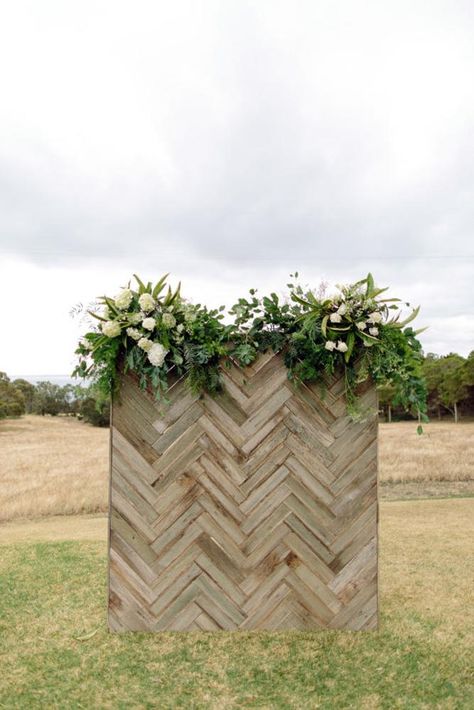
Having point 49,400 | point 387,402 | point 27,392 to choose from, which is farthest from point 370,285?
point 49,400

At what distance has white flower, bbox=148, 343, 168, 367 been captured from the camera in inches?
152

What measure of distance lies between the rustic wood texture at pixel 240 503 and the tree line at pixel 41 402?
29.5 meters

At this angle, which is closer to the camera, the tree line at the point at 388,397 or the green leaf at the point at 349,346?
the green leaf at the point at 349,346

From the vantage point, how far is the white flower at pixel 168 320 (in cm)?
393

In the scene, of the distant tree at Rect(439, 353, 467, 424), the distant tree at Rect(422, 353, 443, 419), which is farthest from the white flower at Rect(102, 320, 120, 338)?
the distant tree at Rect(422, 353, 443, 419)

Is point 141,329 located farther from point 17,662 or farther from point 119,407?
point 17,662

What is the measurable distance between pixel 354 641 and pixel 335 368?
81.1 inches

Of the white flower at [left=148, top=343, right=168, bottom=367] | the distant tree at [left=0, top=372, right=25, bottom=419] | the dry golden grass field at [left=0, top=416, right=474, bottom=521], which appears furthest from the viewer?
the distant tree at [left=0, top=372, right=25, bottom=419]

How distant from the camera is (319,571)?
162 inches

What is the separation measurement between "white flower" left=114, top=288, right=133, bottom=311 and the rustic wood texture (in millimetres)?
543

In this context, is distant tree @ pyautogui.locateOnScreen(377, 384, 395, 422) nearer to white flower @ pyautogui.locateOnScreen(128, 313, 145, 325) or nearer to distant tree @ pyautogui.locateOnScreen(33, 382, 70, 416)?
distant tree @ pyautogui.locateOnScreen(33, 382, 70, 416)

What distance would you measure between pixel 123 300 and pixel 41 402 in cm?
4024

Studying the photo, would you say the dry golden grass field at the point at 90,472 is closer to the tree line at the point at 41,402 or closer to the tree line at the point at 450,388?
the tree line at the point at 41,402

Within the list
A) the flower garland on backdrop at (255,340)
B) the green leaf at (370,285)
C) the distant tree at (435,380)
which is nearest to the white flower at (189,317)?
the flower garland on backdrop at (255,340)
